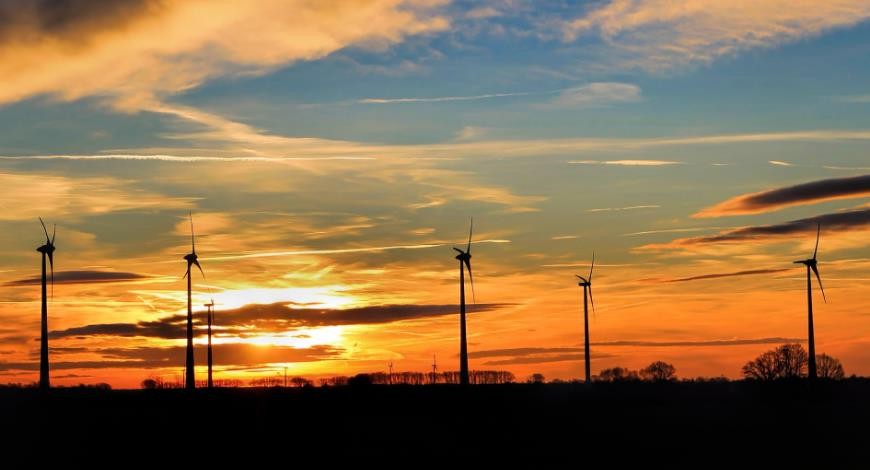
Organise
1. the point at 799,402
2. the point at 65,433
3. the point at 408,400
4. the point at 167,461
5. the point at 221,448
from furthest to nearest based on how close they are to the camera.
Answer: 1. the point at 799,402
2. the point at 408,400
3. the point at 65,433
4. the point at 221,448
5. the point at 167,461

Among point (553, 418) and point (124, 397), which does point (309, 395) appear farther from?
point (553, 418)

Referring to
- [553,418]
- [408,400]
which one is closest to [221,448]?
[553,418]

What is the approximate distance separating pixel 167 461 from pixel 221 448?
27.7ft

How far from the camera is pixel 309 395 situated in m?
178

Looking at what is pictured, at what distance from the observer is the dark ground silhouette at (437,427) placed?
98375mm

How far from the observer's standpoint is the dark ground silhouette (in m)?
98.4

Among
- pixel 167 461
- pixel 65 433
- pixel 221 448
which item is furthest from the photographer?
pixel 65 433

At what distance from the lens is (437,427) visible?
397ft

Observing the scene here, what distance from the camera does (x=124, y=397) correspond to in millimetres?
166125

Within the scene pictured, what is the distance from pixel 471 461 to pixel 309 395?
8834 cm

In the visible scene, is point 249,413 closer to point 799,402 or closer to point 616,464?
point 616,464

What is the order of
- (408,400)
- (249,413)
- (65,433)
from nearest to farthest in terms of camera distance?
(65,433) → (249,413) → (408,400)

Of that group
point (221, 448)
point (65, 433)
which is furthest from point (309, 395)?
point (221, 448)

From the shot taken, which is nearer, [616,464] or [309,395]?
[616,464]
